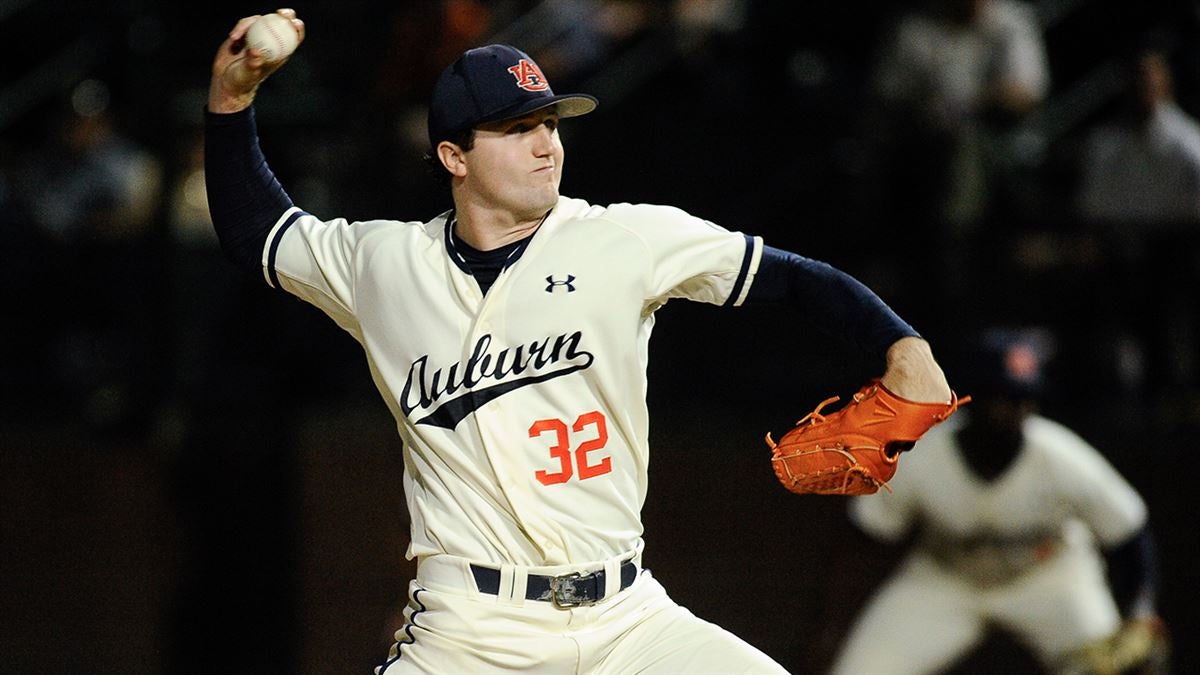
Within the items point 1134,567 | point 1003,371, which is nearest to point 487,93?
point 1003,371

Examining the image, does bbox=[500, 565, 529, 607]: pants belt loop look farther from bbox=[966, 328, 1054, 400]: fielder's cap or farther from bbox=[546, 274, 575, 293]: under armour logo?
bbox=[966, 328, 1054, 400]: fielder's cap

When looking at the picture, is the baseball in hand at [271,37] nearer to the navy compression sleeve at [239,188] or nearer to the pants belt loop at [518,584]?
the navy compression sleeve at [239,188]

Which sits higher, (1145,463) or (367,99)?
(367,99)

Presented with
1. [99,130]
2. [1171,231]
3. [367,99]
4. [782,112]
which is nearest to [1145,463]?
[1171,231]

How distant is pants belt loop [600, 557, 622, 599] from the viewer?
3707 millimetres

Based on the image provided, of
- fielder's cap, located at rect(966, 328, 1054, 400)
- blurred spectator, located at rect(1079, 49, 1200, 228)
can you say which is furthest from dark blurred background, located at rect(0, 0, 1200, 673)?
fielder's cap, located at rect(966, 328, 1054, 400)

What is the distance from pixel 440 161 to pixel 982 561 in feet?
11.3

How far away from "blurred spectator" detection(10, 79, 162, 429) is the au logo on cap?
176 inches

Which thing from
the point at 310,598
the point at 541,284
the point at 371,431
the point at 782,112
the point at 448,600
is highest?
the point at 541,284

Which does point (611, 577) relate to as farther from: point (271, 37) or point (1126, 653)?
point (1126, 653)

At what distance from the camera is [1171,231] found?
24.0 ft

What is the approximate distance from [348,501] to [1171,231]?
12.8ft

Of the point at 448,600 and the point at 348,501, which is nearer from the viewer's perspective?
the point at 448,600

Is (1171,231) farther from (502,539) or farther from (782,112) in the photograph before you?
(502,539)
